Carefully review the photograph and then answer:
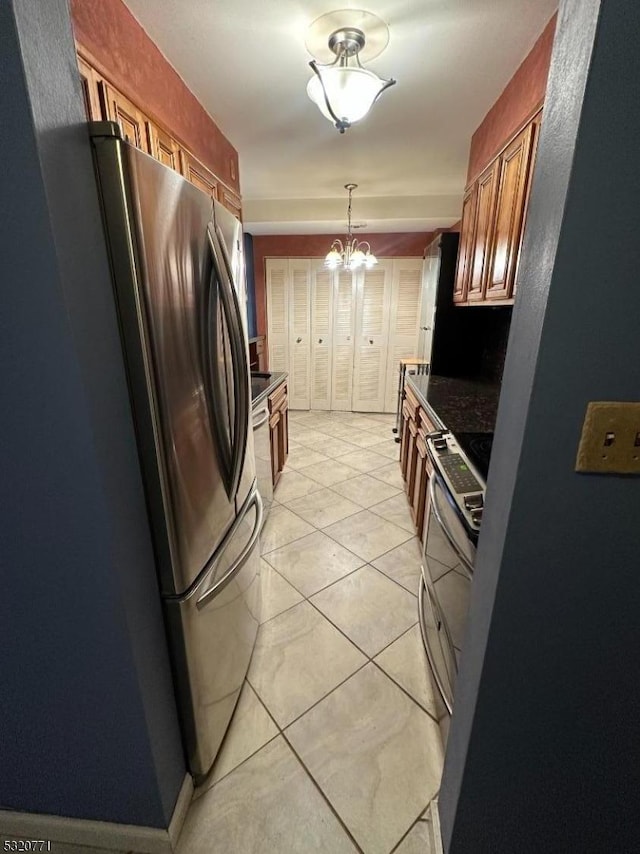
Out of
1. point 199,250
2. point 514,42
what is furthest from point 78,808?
point 514,42

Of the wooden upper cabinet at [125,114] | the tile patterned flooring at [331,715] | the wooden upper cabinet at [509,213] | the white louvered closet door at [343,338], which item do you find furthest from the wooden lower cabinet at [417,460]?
the white louvered closet door at [343,338]

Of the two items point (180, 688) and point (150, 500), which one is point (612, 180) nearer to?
point (150, 500)

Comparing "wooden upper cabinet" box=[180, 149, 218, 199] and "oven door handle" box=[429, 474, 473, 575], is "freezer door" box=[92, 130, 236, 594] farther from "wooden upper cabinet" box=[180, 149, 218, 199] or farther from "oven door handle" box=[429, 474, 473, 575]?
"wooden upper cabinet" box=[180, 149, 218, 199]

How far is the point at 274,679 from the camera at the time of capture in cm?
154

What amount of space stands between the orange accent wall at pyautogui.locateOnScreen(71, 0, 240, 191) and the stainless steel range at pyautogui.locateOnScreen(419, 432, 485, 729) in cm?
198

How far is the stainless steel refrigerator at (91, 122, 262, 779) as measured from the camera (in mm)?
783

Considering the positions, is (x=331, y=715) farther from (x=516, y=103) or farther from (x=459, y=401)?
(x=516, y=103)

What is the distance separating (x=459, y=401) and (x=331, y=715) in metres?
1.81

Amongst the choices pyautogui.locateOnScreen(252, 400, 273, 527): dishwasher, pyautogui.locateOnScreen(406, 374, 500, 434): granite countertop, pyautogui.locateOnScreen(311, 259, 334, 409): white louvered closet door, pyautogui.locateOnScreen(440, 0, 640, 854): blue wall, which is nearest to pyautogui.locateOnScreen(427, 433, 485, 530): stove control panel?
pyautogui.locateOnScreen(406, 374, 500, 434): granite countertop

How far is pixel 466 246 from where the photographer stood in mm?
2590

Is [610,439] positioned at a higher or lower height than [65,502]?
higher

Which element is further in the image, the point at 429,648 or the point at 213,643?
the point at 429,648

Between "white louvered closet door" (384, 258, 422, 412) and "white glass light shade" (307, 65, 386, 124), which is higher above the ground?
"white glass light shade" (307, 65, 386, 124)

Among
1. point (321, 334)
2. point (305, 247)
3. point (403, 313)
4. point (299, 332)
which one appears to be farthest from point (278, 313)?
point (403, 313)
